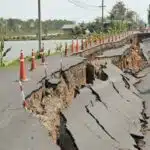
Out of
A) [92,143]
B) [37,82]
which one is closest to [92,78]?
[37,82]

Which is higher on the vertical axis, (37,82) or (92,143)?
(37,82)

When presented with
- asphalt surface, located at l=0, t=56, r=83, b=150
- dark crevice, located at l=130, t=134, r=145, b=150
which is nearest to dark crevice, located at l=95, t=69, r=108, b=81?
dark crevice, located at l=130, t=134, r=145, b=150

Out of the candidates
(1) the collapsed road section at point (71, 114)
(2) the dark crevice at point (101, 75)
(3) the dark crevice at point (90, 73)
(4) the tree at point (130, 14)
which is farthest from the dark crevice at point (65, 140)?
(4) the tree at point (130, 14)

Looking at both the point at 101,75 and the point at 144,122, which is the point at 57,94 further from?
the point at 101,75

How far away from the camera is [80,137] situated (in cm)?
1145

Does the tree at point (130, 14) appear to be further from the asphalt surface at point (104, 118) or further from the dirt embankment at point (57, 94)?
the asphalt surface at point (104, 118)

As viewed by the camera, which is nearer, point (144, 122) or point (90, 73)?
point (144, 122)

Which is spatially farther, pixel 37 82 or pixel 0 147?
pixel 37 82

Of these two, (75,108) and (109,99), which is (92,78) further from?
(75,108)

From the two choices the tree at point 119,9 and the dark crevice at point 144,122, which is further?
the tree at point 119,9

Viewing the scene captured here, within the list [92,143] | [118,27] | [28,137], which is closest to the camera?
[28,137]

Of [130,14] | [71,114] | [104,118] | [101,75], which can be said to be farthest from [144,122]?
[130,14]

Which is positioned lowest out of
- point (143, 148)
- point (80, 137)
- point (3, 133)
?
point (143, 148)

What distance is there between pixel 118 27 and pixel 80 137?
187ft
